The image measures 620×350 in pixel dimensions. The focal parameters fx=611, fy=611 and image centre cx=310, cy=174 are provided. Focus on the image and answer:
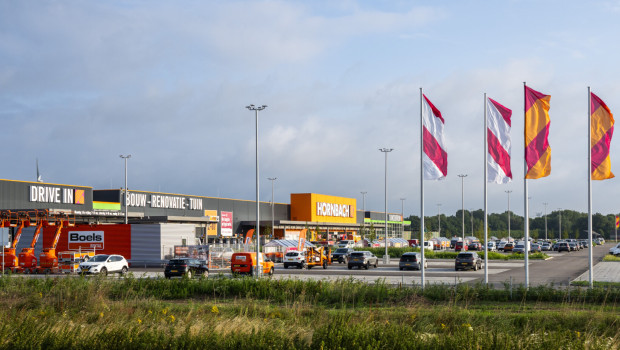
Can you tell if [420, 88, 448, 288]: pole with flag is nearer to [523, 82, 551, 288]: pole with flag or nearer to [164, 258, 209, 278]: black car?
[523, 82, 551, 288]: pole with flag

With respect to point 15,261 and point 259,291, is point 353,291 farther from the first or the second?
point 15,261

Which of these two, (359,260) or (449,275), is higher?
(359,260)

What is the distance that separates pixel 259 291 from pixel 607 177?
16036 mm

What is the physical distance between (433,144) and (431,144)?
86 mm

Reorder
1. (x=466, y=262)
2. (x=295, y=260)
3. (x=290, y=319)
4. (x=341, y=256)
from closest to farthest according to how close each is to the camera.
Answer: (x=290, y=319)
(x=466, y=262)
(x=295, y=260)
(x=341, y=256)

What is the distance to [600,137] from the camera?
2708 cm

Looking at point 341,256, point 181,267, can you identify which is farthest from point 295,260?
point 181,267

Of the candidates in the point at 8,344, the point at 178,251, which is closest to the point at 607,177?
the point at 8,344

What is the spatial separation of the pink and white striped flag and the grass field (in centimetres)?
547

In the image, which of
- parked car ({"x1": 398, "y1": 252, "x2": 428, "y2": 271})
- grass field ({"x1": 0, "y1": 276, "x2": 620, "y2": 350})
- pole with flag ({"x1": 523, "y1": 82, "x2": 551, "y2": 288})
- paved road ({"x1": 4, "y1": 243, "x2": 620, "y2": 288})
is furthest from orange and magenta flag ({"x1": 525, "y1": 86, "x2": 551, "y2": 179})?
parked car ({"x1": 398, "y1": 252, "x2": 428, "y2": 271})

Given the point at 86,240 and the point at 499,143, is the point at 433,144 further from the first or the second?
the point at 86,240

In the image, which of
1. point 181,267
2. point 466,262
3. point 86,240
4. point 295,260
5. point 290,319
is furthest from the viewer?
point 86,240

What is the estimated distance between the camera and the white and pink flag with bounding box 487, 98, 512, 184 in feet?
90.9

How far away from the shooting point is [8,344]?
11.4m
